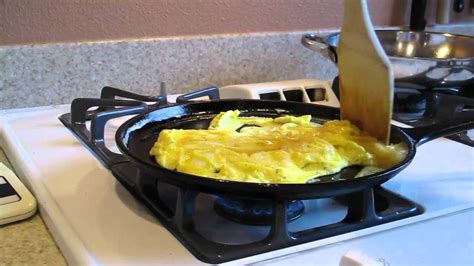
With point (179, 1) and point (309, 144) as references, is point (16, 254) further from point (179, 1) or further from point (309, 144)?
point (179, 1)

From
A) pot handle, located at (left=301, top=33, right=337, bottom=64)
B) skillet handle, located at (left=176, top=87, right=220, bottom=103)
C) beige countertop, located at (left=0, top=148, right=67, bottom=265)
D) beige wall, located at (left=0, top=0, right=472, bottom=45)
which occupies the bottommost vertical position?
beige countertop, located at (left=0, top=148, right=67, bottom=265)

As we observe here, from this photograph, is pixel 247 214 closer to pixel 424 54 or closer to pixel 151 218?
pixel 151 218

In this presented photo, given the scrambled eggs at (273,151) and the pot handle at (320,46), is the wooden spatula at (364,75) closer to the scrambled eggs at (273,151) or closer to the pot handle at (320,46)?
the scrambled eggs at (273,151)

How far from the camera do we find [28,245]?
0.54m

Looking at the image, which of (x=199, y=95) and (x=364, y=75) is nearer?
(x=364, y=75)

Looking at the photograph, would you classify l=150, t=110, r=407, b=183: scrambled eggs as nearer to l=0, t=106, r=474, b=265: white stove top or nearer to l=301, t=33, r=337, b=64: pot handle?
l=0, t=106, r=474, b=265: white stove top

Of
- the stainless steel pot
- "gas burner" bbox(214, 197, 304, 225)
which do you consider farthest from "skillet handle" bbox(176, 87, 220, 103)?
"gas burner" bbox(214, 197, 304, 225)

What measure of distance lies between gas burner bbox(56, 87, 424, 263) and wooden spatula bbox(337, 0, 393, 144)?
9cm

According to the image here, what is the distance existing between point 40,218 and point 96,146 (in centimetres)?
17

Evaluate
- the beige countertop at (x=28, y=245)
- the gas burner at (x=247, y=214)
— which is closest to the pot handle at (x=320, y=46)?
the gas burner at (x=247, y=214)

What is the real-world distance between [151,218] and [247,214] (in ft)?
0.33

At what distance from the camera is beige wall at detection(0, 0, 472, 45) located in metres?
0.92

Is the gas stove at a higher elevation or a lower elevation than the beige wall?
lower

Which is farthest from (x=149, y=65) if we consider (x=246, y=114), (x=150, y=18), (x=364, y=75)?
(x=364, y=75)
